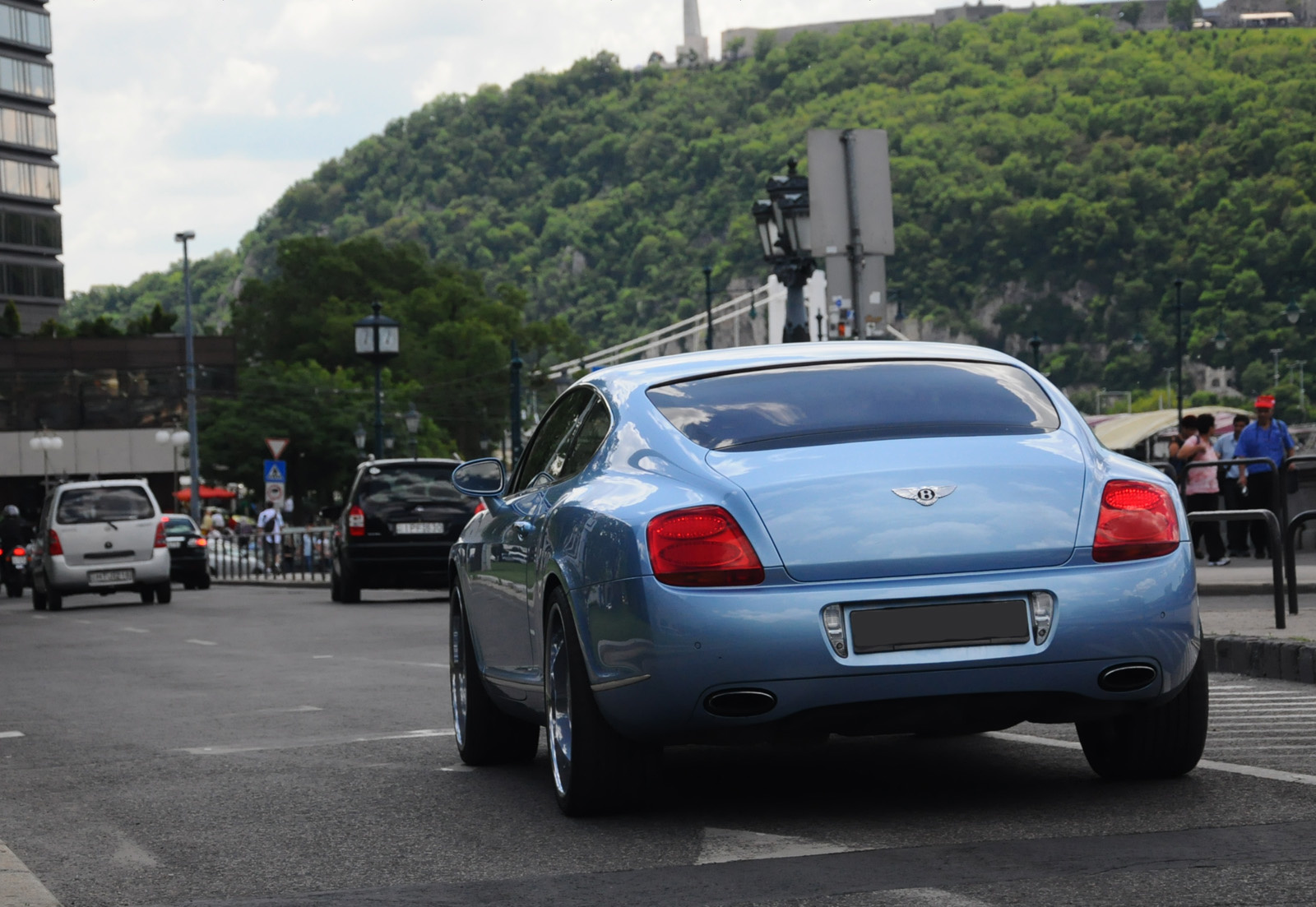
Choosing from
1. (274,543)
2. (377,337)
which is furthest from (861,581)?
(274,543)

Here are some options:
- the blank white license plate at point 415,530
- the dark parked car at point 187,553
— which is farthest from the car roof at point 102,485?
the dark parked car at point 187,553

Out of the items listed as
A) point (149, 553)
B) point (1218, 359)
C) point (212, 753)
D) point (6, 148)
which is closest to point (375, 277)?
point (6, 148)

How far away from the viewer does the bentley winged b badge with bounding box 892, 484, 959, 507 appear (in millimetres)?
6062

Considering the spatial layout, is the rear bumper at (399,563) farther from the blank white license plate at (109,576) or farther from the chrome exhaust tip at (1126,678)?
the chrome exhaust tip at (1126,678)

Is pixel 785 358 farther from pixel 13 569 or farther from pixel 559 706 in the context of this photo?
pixel 13 569

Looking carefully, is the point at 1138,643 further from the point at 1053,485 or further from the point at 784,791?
the point at 784,791

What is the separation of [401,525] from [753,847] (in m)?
20.2

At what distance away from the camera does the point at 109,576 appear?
29.1m

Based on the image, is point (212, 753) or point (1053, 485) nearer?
point (1053, 485)

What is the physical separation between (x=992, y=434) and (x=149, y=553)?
2442 cm

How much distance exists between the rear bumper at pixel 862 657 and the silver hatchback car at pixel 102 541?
2372 centimetres

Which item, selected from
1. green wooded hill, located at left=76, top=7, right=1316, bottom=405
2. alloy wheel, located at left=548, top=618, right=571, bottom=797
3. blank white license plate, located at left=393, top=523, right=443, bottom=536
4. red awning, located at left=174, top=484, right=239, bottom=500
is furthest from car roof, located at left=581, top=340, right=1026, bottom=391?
green wooded hill, located at left=76, top=7, right=1316, bottom=405

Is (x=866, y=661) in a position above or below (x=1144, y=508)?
below

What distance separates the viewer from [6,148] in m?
111
